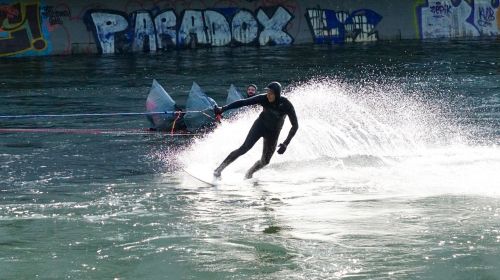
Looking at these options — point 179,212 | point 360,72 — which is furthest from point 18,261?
point 360,72

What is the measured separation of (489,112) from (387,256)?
47.9ft

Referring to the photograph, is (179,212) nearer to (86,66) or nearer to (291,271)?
(291,271)

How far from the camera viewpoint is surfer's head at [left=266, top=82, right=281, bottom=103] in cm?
1566

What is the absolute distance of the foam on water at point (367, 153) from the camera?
16.3 m

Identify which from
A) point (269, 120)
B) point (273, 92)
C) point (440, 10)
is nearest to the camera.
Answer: point (273, 92)

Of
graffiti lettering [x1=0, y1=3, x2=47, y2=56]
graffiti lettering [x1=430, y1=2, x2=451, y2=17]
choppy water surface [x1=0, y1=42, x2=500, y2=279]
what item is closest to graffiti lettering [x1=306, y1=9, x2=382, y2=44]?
graffiti lettering [x1=430, y1=2, x2=451, y2=17]

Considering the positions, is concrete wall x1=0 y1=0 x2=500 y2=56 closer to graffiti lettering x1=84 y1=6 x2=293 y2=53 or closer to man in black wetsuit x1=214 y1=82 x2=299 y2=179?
graffiti lettering x1=84 y1=6 x2=293 y2=53

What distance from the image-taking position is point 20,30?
1594 inches

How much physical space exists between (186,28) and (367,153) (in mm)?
25536

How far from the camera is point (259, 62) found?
126ft

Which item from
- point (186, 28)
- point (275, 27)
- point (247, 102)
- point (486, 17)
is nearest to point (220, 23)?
point (186, 28)

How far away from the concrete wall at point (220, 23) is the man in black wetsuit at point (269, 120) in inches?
1030

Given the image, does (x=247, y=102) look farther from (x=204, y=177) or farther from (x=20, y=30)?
(x=20, y=30)

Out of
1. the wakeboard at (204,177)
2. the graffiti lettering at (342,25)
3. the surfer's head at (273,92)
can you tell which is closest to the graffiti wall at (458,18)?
the graffiti lettering at (342,25)
